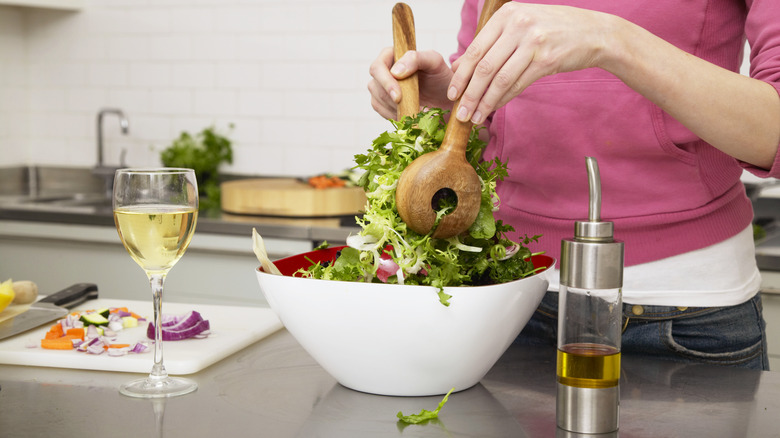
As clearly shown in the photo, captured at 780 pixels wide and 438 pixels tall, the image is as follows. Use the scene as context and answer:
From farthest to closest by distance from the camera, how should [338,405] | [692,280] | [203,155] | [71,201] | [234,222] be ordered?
1. [71,201]
2. [203,155]
3. [234,222]
4. [692,280]
5. [338,405]

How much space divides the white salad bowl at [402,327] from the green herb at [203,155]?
2348mm

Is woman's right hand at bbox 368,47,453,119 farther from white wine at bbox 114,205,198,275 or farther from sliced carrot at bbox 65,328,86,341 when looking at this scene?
sliced carrot at bbox 65,328,86,341

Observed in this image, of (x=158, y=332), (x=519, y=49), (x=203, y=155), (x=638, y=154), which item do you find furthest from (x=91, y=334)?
(x=203, y=155)

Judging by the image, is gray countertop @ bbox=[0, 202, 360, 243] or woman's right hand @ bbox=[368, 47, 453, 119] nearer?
woman's right hand @ bbox=[368, 47, 453, 119]

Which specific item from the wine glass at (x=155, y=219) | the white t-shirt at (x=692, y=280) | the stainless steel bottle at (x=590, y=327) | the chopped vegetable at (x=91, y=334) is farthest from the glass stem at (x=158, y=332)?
the white t-shirt at (x=692, y=280)

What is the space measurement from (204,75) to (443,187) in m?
2.70

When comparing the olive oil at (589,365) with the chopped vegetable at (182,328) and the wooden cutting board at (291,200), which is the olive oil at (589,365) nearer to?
the chopped vegetable at (182,328)

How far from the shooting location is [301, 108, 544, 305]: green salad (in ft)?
2.88

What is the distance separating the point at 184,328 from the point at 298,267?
0.21 meters

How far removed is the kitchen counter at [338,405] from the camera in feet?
2.73

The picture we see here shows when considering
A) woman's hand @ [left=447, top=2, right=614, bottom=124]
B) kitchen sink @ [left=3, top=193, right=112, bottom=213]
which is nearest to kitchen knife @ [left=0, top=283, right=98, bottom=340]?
woman's hand @ [left=447, top=2, right=614, bottom=124]

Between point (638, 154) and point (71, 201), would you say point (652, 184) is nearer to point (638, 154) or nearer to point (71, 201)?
point (638, 154)

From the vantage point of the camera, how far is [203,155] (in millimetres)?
3273

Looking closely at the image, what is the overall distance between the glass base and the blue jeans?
574 mm
